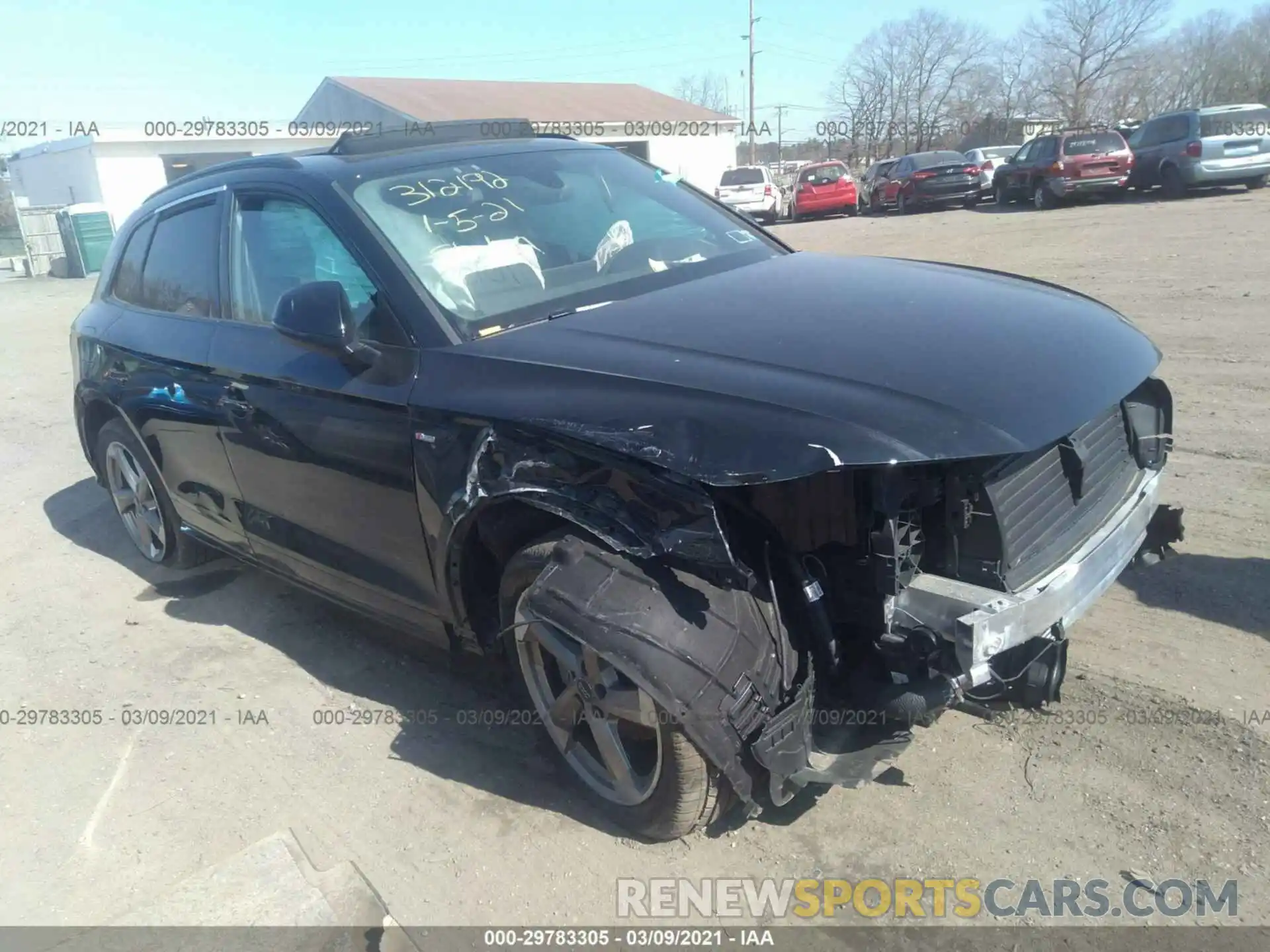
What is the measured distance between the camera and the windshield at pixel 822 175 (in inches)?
977

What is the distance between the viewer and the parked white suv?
2509 cm

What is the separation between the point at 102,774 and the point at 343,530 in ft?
4.04

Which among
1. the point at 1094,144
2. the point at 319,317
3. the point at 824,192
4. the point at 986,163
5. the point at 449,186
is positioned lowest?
the point at 824,192

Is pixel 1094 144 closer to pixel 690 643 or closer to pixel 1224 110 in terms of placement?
pixel 1224 110

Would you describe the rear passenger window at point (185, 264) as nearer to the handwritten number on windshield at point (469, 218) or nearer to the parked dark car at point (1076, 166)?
the handwritten number on windshield at point (469, 218)

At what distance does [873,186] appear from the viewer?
988 inches

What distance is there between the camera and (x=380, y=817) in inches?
120

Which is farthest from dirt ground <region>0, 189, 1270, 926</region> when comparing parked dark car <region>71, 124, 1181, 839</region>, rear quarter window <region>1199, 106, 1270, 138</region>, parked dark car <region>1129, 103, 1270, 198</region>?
rear quarter window <region>1199, 106, 1270, 138</region>

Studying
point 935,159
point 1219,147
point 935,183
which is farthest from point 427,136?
point 935,159

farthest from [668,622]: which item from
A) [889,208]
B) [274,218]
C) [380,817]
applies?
[889,208]

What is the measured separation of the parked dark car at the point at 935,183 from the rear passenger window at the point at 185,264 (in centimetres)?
2065

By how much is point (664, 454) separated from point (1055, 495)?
114cm

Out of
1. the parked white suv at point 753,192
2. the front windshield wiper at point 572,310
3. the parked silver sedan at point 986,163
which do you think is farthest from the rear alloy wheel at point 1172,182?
the front windshield wiper at point 572,310

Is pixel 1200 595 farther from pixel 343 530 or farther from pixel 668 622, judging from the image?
pixel 343 530
